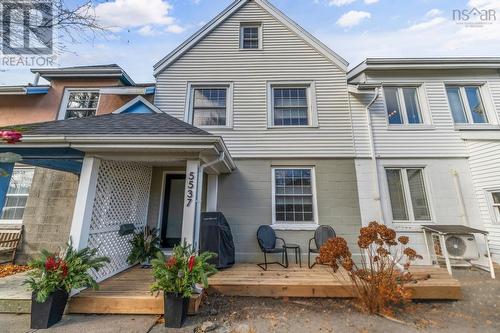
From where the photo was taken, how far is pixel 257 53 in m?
6.45

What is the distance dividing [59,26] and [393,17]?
8.42 m

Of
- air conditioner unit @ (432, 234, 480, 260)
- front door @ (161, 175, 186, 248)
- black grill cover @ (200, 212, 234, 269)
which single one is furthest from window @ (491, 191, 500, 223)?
front door @ (161, 175, 186, 248)

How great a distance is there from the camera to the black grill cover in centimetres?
446

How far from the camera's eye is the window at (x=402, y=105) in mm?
5945

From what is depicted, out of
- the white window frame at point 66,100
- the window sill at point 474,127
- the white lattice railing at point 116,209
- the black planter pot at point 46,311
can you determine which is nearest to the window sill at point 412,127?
the window sill at point 474,127

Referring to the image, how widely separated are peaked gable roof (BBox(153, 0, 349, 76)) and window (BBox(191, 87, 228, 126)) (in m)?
1.27

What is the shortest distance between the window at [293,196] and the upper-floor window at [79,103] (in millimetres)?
5895

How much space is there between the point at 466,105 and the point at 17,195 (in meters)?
13.0

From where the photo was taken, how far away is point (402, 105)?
19.8 ft

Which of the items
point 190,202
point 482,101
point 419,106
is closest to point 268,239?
point 190,202

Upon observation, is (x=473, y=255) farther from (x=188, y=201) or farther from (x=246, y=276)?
(x=188, y=201)

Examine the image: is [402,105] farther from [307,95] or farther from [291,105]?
[291,105]

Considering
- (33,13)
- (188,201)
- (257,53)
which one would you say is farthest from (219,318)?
(257,53)

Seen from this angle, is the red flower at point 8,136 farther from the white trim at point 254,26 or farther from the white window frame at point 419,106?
the white window frame at point 419,106
